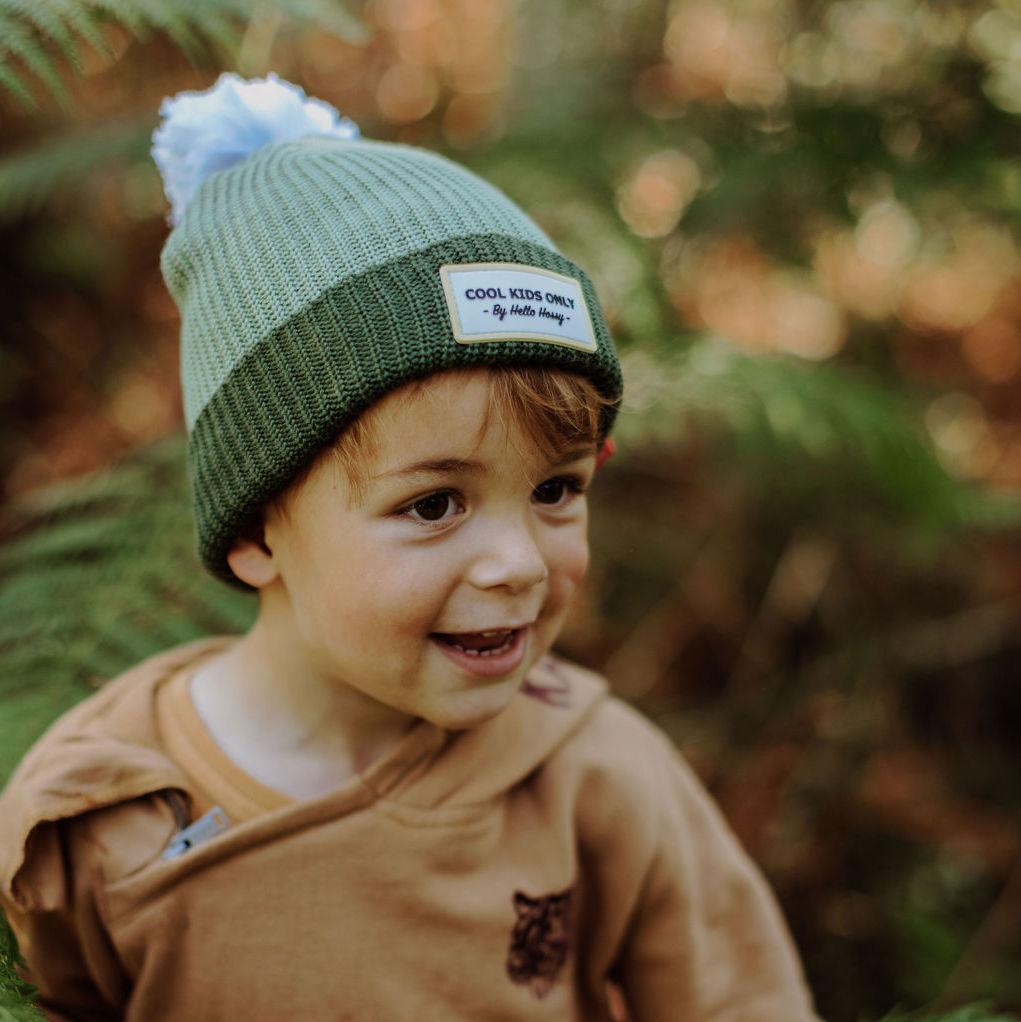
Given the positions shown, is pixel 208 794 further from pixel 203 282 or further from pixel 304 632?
pixel 203 282

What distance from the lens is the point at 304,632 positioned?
1280 millimetres

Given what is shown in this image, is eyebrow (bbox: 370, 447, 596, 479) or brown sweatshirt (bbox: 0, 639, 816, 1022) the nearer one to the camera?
eyebrow (bbox: 370, 447, 596, 479)

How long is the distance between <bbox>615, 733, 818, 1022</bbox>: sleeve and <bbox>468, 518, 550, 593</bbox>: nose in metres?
0.57

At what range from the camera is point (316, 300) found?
1151 millimetres

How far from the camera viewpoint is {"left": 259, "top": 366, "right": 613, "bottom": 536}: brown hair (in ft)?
3.71

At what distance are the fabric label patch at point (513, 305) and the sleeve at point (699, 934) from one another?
76cm

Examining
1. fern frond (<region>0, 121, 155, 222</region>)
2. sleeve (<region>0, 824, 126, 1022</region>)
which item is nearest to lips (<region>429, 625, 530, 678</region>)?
sleeve (<region>0, 824, 126, 1022</region>)

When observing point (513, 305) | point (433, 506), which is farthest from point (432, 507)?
point (513, 305)

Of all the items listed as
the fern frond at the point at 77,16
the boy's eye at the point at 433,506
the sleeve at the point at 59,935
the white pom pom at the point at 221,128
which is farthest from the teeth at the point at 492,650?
the fern frond at the point at 77,16

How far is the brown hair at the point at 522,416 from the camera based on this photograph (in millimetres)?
1130

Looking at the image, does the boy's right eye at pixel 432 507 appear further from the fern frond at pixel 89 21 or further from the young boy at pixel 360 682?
the fern frond at pixel 89 21

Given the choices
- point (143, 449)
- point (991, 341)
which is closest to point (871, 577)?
point (991, 341)

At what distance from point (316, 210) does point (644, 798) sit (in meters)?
0.96

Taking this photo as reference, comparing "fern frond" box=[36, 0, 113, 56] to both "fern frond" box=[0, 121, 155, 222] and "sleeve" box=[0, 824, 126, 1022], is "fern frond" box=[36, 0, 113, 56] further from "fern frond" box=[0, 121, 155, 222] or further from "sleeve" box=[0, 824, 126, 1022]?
"fern frond" box=[0, 121, 155, 222]
